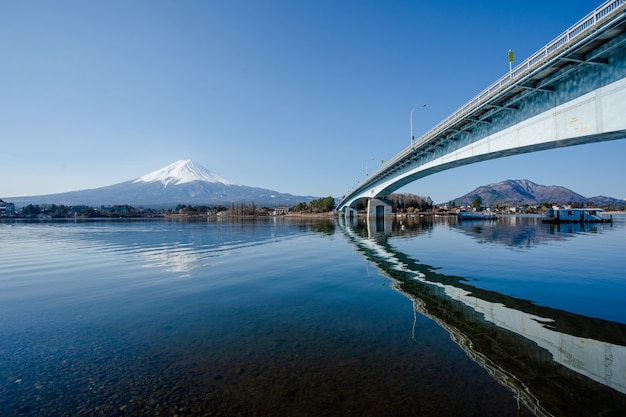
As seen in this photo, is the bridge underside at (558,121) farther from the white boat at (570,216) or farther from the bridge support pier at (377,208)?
the bridge support pier at (377,208)

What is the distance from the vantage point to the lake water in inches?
223

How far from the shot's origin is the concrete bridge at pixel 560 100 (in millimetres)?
15525

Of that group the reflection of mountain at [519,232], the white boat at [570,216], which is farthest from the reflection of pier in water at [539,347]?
the white boat at [570,216]

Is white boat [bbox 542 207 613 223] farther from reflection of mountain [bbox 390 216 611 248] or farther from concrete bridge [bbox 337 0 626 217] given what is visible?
concrete bridge [bbox 337 0 626 217]

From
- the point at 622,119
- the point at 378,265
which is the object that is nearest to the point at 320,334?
the point at 378,265

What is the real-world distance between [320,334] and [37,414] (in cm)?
619

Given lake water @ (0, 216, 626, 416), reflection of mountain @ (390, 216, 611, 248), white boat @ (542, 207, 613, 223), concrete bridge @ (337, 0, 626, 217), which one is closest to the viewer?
lake water @ (0, 216, 626, 416)

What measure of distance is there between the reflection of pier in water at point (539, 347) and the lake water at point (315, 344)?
0.04 metres

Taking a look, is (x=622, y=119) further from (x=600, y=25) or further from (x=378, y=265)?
(x=378, y=265)

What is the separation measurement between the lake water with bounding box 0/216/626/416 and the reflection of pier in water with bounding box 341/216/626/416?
43mm

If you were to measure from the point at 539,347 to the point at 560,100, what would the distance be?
1843 centimetres

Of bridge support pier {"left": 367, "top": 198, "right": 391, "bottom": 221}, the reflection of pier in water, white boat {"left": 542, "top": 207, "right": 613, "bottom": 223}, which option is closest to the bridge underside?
the reflection of pier in water

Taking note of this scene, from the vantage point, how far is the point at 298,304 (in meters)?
11.9

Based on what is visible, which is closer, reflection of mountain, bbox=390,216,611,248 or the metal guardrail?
the metal guardrail
